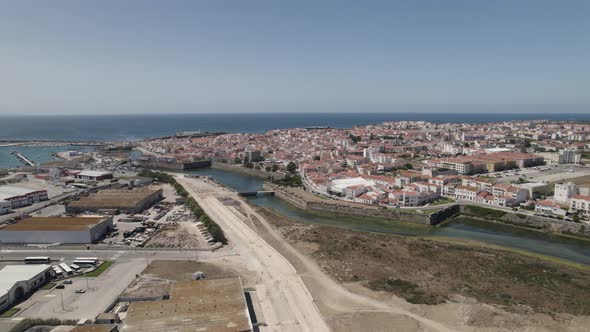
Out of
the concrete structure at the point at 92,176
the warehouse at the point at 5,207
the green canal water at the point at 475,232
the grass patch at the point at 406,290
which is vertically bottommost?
the green canal water at the point at 475,232

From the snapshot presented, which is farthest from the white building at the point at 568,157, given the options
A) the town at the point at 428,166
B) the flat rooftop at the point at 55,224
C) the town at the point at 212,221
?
the flat rooftop at the point at 55,224

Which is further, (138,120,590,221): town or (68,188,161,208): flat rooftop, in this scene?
(138,120,590,221): town

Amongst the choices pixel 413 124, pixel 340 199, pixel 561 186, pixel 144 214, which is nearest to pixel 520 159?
pixel 561 186

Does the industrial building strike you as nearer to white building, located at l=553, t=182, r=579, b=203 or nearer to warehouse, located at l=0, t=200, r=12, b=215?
warehouse, located at l=0, t=200, r=12, b=215

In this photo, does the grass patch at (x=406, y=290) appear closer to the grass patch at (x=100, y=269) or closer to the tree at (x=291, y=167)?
the grass patch at (x=100, y=269)

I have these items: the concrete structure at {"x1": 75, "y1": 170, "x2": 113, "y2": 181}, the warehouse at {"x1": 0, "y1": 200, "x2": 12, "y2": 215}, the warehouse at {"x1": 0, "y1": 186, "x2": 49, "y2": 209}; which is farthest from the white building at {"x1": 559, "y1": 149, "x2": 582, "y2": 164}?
the warehouse at {"x1": 0, "y1": 200, "x2": 12, "y2": 215}

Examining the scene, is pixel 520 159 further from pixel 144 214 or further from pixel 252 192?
pixel 144 214
